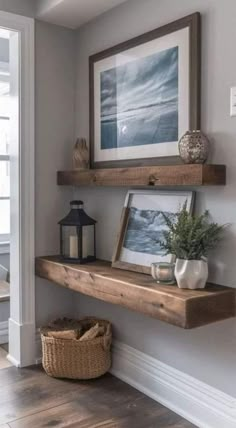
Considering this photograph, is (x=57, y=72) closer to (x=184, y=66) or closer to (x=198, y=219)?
(x=184, y=66)

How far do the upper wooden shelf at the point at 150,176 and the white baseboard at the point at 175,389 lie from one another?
962 mm

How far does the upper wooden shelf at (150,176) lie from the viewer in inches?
78.5

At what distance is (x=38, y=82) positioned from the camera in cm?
291

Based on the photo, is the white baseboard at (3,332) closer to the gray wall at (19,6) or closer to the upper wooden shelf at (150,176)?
the upper wooden shelf at (150,176)

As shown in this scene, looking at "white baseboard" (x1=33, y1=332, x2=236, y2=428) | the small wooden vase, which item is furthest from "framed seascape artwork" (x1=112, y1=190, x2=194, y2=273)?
"white baseboard" (x1=33, y1=332, x2=236, y2=428)

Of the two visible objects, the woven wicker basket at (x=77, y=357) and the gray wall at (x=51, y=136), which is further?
the gray wall at (x=51, y=136)

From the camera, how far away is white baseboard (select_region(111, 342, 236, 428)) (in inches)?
82.4

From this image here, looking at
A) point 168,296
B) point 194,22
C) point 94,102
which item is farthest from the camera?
point 94,102

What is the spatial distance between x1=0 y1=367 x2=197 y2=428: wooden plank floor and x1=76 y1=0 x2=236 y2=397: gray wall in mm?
252

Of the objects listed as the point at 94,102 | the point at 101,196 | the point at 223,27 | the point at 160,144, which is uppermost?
the point at 223,27

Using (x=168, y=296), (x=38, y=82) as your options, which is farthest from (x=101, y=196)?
(x=168, y=296)

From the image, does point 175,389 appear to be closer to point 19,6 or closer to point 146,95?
point 146,95

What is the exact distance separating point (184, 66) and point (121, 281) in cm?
108

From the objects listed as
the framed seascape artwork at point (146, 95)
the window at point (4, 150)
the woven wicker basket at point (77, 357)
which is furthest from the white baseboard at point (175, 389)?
the window at point (4, 150)
